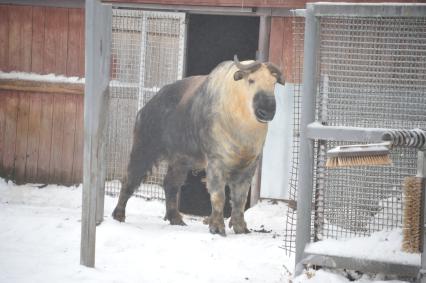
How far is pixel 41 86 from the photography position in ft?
33.8

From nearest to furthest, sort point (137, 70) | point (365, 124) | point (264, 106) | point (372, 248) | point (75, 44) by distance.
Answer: point (372, 248) < point (365, 124) < point (264, 106) < point (137, 70) < point (75, 44)

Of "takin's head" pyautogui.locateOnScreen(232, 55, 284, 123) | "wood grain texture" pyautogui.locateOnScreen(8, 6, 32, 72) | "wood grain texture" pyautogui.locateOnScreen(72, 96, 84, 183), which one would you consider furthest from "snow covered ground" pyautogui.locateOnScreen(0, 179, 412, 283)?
"wood grain texture" pyautogui.locateOnScreen(8, 6, 32, 72)

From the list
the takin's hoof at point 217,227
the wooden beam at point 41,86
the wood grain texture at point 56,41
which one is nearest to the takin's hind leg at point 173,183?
the takin's hoof at point 217,227

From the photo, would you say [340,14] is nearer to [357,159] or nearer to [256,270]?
[357,159]

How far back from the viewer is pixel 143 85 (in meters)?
9.97

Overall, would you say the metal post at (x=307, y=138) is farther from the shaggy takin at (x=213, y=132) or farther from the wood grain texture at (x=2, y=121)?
the wood grain texture at (x=2, y=121)

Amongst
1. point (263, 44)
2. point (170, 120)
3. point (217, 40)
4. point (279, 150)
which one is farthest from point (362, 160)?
point (217, 40)

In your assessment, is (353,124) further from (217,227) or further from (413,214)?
(217,227)

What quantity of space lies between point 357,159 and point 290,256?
8.40ft

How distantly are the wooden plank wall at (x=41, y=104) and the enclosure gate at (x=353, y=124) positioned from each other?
5.91m

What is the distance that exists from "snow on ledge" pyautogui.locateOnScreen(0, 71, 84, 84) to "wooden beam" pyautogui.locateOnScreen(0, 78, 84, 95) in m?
0.03

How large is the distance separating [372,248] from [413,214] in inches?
27.9

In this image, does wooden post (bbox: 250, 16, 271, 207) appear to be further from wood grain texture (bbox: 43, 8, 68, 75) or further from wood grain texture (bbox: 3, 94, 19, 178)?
wood grain texture (bbox: 3, 94, 19, 178)

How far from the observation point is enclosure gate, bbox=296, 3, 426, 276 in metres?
4.78
